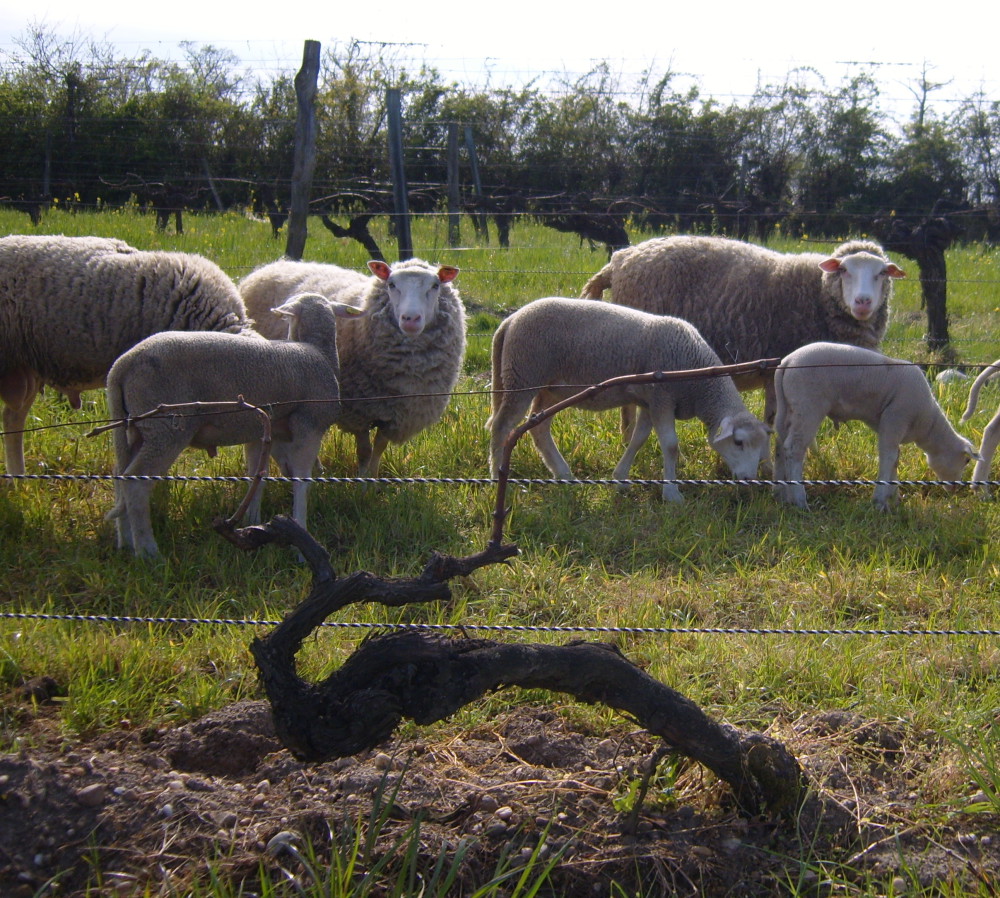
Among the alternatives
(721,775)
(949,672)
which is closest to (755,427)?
(949,672)

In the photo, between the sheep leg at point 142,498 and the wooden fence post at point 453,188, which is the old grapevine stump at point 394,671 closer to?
the sheep leg at point 142,498

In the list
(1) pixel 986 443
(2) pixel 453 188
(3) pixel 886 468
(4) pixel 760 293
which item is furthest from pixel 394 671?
(2) pixel 453 188

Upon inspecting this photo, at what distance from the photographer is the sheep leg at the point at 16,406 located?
195 inches

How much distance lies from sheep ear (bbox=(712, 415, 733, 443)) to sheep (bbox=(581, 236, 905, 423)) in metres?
1.01

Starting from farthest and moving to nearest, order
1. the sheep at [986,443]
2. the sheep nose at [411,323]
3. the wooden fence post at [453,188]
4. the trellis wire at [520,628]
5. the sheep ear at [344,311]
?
the wooden fence post at [453,188] < the sheep at [986,443] < the sheep nose at [411,323] < the sheep ear at [344,311] < the trellis wire at [520,628]

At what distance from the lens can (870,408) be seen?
16.8ft

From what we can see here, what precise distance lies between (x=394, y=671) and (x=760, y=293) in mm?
4858

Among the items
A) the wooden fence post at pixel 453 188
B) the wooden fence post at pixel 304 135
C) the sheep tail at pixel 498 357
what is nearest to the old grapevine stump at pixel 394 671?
the sheep tail at pixel 498 357

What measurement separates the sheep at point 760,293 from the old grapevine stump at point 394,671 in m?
4.10

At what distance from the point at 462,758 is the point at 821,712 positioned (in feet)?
3.66

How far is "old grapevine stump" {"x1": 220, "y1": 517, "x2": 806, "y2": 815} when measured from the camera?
2.02 meters

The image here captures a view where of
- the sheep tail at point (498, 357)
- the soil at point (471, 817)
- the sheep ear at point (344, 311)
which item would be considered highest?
the sheep ear at point (344, 311)

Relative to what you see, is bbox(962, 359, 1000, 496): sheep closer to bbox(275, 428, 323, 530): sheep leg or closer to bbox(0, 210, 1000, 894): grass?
bbox(0, 210, 1000, 894): grass

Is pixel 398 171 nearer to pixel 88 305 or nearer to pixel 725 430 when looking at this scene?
pixel 88 305
